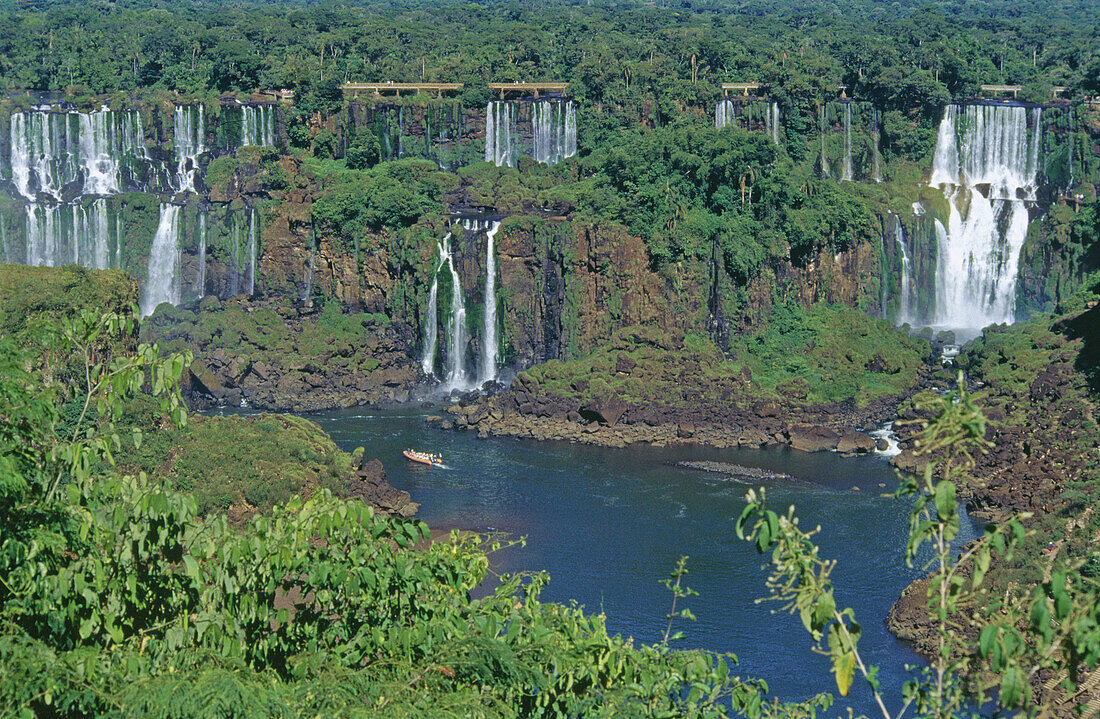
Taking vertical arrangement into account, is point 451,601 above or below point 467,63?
below

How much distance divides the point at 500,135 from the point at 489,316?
13.2 meters

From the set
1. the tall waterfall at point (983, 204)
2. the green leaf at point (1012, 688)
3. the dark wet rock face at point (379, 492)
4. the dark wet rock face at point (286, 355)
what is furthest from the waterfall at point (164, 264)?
the green leaf at point (1012, 688)

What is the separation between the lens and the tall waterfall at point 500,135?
242 feet

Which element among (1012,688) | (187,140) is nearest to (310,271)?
(187,140)

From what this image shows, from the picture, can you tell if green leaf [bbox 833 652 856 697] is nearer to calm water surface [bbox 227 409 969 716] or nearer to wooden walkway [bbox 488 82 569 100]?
calm water surface [bbox 227 409 969 716]

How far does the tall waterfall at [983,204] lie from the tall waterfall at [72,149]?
123 feet

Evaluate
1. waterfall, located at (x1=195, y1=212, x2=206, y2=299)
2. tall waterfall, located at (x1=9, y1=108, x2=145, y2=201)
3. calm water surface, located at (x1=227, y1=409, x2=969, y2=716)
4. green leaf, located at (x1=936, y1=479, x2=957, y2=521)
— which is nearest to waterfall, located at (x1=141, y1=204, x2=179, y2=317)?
waterfall, located at (x1=195, y1=212, x2=206, y2=299)

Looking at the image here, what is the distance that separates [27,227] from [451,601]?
59538mm

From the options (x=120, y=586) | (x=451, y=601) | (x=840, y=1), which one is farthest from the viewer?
(x=840, y=1)

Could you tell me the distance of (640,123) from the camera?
74.4m

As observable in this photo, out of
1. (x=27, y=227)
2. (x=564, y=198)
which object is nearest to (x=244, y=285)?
(x=27, y=227)

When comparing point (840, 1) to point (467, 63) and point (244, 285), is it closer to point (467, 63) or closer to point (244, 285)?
point (467, 63)

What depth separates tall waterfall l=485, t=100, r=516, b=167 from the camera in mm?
73750

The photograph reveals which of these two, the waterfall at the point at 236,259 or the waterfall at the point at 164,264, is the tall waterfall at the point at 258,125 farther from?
the waterfall at the point at 236,259
